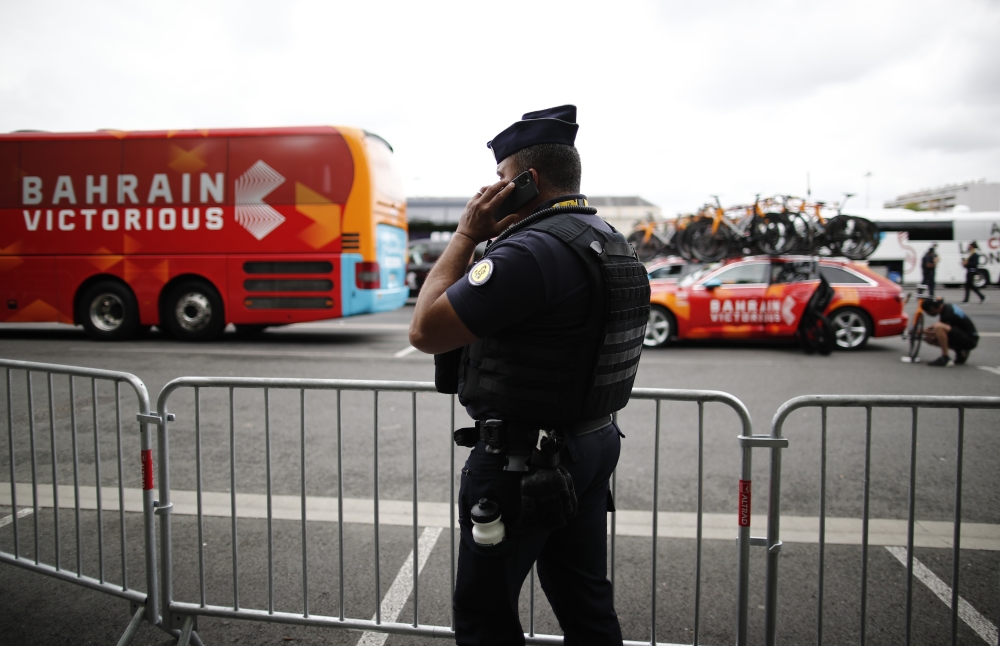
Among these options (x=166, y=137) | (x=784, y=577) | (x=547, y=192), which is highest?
(x=166, y=137)

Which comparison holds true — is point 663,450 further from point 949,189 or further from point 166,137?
point 949,189

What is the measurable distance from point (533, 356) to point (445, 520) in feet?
8.24

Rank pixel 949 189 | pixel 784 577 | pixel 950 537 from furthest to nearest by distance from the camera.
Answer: pixel 949 189, pixel 950 537, pixel 784 577

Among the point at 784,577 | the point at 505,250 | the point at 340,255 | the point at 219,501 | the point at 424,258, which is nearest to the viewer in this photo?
the point at 505,250

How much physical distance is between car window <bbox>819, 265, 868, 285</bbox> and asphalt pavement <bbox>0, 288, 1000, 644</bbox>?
2.87m

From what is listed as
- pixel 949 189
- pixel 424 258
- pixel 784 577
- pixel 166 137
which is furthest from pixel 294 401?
pixel 949 189

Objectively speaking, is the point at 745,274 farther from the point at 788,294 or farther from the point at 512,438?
the point at 512,438

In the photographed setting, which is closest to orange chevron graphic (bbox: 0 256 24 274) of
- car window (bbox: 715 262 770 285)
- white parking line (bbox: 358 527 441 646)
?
white parking line (bbox: 358 527 441 646)

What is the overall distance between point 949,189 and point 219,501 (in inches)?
5745

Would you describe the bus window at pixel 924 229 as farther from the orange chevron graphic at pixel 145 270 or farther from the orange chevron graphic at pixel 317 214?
the orange chevron graphic at pixel 145 270

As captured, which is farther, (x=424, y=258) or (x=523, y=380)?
(x=424, y=258)

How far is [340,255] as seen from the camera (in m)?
10.7

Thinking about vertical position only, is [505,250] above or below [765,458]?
above

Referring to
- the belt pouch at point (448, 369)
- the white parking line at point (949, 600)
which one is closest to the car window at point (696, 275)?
the white parking line at point (949, 600)
